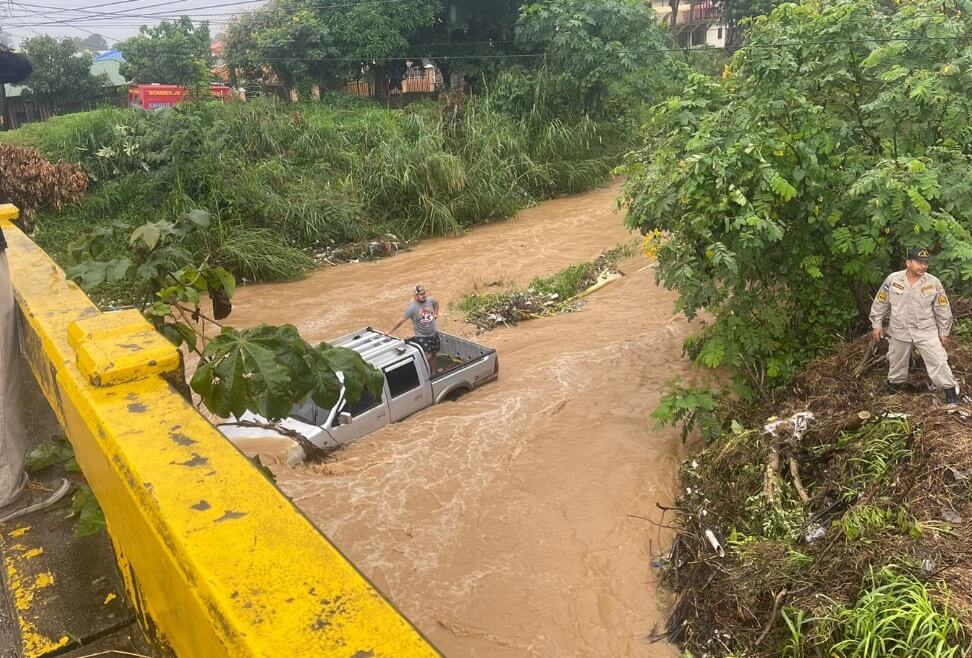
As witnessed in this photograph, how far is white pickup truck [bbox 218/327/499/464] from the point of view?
7.69m

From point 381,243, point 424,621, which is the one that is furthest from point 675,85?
point 424,621

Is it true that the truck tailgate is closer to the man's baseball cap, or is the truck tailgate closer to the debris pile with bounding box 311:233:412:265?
the man's baseball cap

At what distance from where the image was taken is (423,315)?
955 cm

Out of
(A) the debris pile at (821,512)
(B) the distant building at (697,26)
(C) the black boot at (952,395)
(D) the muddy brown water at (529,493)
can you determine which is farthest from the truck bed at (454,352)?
(B) the distant building at (697,26)

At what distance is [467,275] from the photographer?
15031mm

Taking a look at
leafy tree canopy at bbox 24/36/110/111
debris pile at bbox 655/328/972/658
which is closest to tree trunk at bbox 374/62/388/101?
leafy tree canopy at bbox 24/36/110/111

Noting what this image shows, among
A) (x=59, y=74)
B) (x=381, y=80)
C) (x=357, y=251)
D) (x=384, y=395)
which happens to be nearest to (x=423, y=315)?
(x=384, y=395)

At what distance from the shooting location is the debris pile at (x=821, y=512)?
4.93 meters

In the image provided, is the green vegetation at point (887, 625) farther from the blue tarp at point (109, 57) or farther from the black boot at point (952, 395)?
the blue tarp at point (109, 57)

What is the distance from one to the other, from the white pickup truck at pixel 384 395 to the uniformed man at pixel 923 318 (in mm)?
4623

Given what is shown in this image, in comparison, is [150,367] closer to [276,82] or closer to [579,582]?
[579,582]

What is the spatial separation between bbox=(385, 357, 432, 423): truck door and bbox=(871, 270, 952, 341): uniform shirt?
191 inches

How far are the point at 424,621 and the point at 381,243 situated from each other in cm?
1162

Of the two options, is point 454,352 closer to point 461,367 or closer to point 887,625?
point 461,367
